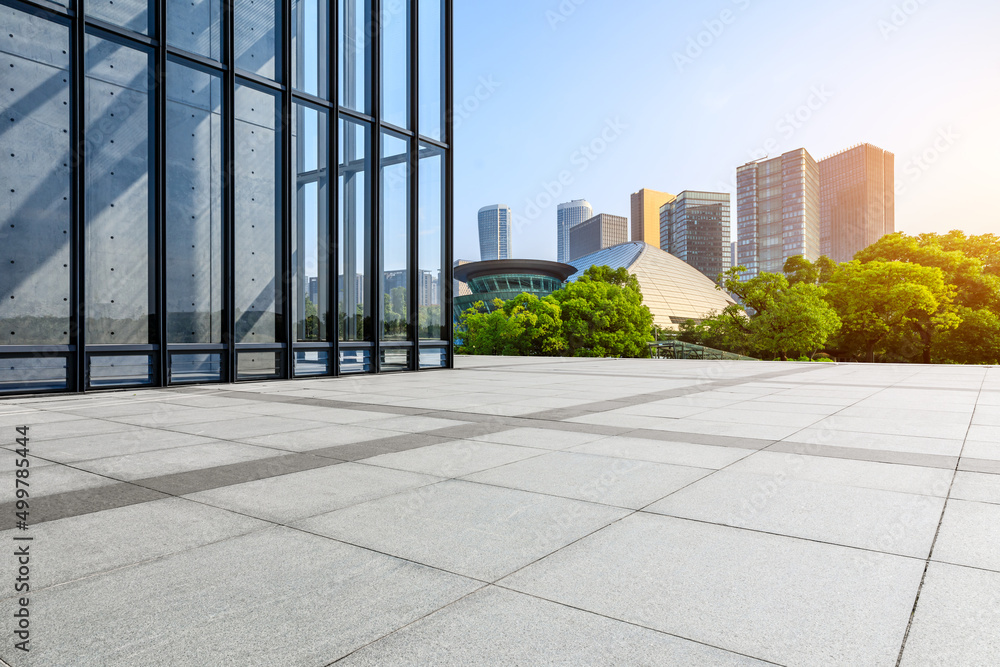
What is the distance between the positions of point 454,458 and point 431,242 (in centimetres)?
1378

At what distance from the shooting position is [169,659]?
2107 millimetres

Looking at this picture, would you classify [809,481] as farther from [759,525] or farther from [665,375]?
[665,375]

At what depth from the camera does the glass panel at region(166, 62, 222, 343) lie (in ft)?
41.9

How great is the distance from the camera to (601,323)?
50.9 m

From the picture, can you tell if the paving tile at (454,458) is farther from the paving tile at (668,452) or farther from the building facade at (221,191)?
the building facade at (221,191)

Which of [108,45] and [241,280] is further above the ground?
[108,45]

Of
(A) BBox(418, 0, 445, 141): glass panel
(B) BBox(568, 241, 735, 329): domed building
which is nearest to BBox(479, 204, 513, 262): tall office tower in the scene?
(B) BBox(568, 241, 735, 329): domed building

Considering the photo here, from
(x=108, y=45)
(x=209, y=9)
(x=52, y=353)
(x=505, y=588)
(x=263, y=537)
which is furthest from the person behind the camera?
(x=209, y=9)

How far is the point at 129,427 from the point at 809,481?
7.23 metres

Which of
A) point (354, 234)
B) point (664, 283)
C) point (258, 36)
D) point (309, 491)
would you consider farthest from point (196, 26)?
point (664, 283)

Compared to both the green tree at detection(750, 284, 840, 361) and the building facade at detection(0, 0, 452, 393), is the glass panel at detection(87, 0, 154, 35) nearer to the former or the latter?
the building facade at detection(0, 0, 452, 393)

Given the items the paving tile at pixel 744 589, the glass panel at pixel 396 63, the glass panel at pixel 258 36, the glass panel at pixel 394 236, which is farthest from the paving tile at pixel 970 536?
the glass panel at pixel 396 63

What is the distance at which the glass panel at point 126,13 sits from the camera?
38.2 ft

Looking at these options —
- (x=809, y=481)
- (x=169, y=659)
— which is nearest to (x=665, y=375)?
(x=809, y=481)
